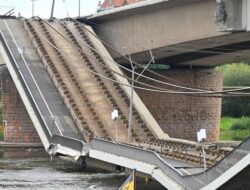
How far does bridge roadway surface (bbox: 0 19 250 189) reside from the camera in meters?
24.3

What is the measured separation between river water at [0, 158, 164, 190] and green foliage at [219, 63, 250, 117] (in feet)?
135

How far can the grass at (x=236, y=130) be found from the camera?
71181 millimetres

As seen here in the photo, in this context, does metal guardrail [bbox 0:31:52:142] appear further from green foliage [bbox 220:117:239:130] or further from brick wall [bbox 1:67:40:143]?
green foliage [bbox 220:117:239:130]

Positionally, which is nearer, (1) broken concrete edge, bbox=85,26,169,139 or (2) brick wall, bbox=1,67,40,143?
(1) broken concrete edge, bbox=85,26,169,139

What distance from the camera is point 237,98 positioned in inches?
3346

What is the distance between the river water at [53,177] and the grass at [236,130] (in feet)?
91.4

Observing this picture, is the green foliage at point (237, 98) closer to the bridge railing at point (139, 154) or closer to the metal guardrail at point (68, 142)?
the metal guardrail at point (68, 142)

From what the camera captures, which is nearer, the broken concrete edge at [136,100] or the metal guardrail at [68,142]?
the metal guardrail at [68,142]

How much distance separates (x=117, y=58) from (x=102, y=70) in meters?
4.61

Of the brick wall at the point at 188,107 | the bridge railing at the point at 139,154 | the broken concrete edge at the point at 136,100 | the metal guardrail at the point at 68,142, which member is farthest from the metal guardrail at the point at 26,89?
the brick wall at the point at 188,107

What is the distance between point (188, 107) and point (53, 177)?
982 inches

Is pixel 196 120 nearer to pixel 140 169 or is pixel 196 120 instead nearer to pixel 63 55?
pixel 63 55

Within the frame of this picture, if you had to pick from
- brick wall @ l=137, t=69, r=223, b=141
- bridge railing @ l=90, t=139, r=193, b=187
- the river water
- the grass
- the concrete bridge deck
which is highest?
the concrete bridge deck

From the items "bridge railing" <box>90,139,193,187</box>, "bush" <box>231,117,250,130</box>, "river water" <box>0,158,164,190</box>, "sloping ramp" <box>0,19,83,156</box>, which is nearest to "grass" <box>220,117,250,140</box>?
"bush" <box>231,117,250,130</box>
